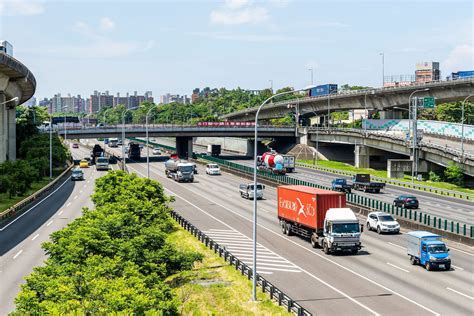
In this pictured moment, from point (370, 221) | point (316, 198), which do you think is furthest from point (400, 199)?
point (316, 198)

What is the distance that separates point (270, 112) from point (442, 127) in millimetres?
73820

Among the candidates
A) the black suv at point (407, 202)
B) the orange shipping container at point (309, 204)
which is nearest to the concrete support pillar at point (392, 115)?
the black suv at point (407, 202)

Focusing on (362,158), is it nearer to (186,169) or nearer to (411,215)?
(186,169)

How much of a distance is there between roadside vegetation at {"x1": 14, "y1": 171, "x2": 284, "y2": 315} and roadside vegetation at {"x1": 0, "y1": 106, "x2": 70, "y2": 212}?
3105cm

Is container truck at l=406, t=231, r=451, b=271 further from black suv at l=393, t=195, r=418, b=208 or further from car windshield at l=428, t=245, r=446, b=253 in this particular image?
black suv at l=393, t=195, r=418, b=208

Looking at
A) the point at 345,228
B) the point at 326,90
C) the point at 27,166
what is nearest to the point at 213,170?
the point at 27,166

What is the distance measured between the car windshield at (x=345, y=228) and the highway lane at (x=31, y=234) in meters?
20.0

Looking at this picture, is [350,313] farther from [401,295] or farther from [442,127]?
[442,127]

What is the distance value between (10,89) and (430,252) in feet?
242

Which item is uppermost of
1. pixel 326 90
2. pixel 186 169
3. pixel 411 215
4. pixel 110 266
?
pixel 326 90

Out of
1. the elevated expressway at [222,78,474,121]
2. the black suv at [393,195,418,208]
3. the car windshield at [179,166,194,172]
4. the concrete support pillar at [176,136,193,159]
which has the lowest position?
the black suv at [393,195,418,208]

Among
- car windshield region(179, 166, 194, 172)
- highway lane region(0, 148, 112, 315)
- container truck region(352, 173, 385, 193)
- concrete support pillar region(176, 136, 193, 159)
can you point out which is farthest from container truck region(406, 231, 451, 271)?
concrete support pillar region(176, 136, 193, 159)

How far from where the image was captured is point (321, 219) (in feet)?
156

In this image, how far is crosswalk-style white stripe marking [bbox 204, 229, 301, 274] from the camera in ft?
137
